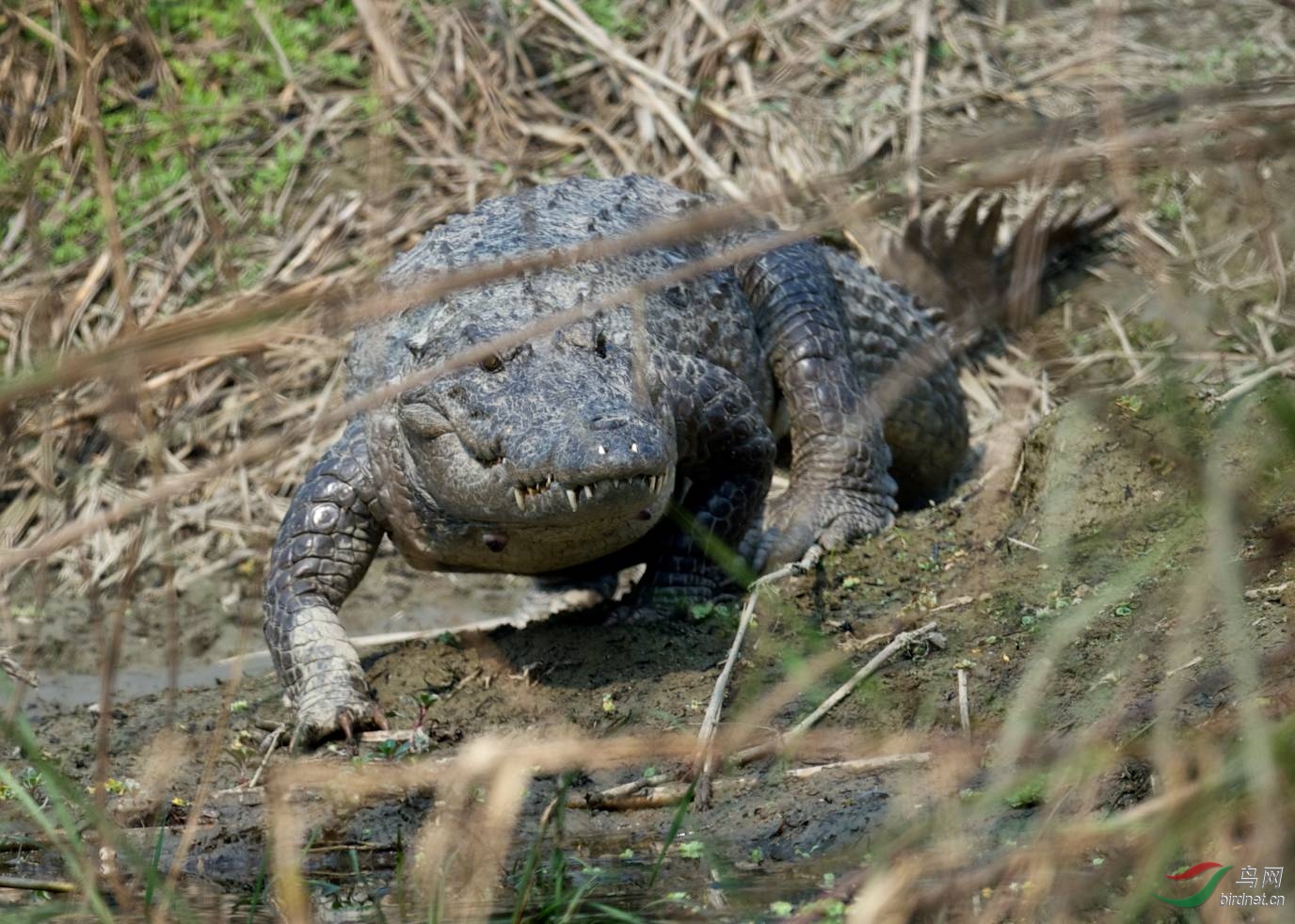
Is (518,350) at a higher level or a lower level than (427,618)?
higher

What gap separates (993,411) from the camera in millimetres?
6734

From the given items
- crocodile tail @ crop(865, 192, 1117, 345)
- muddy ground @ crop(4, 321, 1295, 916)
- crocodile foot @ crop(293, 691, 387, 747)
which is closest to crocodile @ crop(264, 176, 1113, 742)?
crocodile foot @ crop(293, 691, 387, 747)

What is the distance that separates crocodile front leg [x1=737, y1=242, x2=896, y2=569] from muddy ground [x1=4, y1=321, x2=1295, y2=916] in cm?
23

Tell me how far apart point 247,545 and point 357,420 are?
2.19 m

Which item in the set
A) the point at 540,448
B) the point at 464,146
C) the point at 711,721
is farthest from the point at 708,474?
the point at 464,146

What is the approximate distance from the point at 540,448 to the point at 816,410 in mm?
1722

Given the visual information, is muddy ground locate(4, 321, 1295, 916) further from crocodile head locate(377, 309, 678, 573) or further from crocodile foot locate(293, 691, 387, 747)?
crocodile head locate(377, 309, 678, 573)

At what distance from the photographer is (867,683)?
3.52 metres

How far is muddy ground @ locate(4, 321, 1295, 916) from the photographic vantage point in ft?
9.08

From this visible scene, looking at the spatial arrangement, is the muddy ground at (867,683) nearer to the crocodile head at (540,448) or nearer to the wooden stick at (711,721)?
the wooden stick at (711,721)

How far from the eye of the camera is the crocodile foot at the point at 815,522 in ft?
16.6

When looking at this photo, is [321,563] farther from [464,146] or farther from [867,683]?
[464,146]

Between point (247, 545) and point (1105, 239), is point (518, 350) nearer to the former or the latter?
point (247, 545)

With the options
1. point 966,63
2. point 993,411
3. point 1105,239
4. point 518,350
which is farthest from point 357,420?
point 966,63
